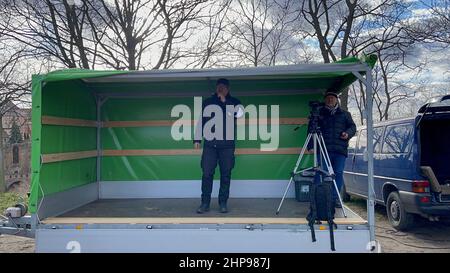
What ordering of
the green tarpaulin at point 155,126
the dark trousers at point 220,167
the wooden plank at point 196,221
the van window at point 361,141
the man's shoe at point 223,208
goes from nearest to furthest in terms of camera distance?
the wooden plank at point 196,221 → the man's shoe at point 223,208 → the dark trousers at point 220,167 → the green tarpaulin at point 155,126 → the van window at point 361,141

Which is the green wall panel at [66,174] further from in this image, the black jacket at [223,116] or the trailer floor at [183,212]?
the black jacket at [223,116]

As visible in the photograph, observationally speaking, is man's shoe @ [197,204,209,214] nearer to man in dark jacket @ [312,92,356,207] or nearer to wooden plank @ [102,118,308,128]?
wooden plank @ [102,118,308,128]

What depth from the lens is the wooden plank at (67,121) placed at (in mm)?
4350

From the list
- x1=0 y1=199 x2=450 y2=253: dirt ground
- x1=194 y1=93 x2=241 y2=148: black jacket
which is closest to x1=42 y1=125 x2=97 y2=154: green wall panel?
x1=194 y1=93 x2=241 y2=148: black jacket

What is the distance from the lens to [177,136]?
604 centimetres

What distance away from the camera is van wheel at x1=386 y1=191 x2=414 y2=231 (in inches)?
260

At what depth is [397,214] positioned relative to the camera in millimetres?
6812

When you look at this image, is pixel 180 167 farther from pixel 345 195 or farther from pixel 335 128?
pixel 345 195

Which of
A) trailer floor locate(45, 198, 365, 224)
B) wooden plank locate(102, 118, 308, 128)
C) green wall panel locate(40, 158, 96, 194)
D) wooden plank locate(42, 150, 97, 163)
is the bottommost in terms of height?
trailer floor locate(45, 198, 365, 224)

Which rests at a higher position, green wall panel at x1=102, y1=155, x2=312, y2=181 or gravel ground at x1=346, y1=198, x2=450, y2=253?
green wall panel at x1=102, y1=155, x2=312, y2=181

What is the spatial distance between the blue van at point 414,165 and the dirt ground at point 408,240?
27cm

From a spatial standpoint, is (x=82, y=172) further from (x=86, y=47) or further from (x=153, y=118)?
(x=86, y=47)

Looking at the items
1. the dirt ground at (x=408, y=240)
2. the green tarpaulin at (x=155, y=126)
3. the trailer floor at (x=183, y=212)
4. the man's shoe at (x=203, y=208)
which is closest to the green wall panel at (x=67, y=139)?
the green tarpaulin at (x=155, y=126)

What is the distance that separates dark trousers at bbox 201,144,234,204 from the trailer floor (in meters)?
0.23
